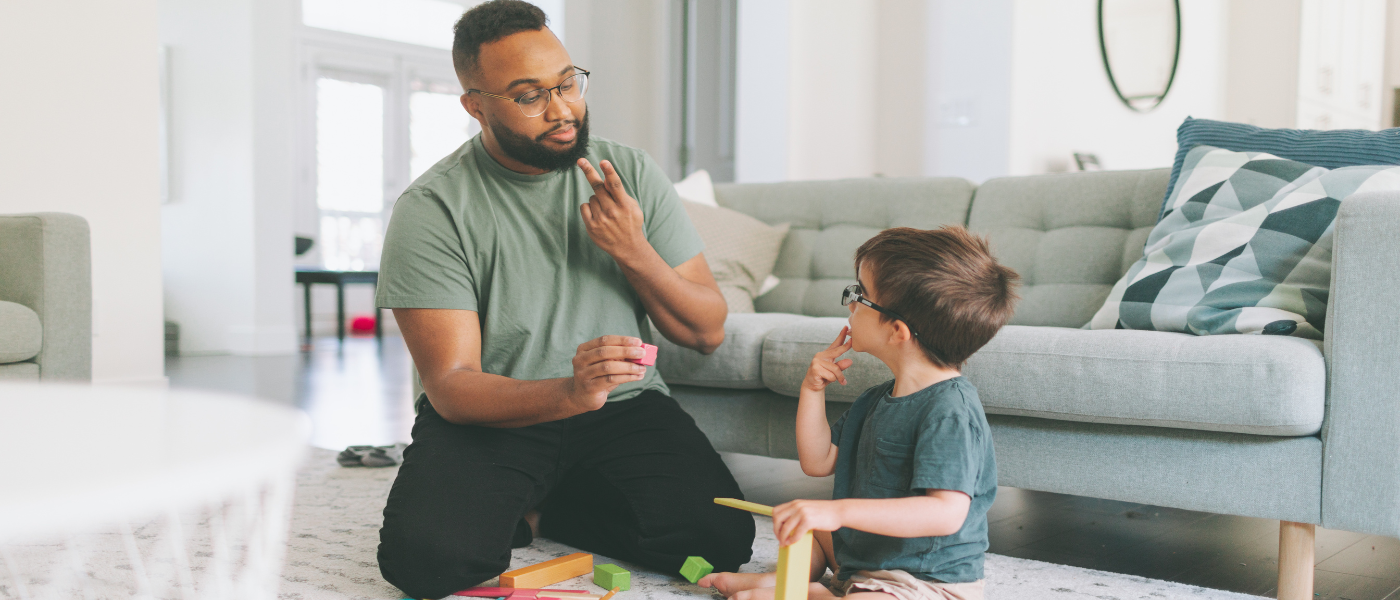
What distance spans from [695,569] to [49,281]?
1959 mm

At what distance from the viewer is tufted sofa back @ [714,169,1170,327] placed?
6.88 ft

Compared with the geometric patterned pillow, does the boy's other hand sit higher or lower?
lower

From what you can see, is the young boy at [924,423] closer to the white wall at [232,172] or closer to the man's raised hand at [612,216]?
the man's raised hand at [612,216]

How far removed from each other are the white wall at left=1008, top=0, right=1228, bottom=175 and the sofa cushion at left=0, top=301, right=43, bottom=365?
3.06 metres

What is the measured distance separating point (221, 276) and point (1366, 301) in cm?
614

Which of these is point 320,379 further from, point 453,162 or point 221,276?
point 453,162

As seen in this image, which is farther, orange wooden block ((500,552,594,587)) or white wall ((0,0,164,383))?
white wall ((0,0,164,383))

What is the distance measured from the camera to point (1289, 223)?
163 cm

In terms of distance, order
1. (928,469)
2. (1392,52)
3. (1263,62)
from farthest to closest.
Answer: (1392,52) < (1263,62) < (928,469)

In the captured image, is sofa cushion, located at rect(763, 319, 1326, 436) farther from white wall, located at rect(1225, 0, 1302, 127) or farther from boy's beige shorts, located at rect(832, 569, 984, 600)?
white wall, located at rect(1225, 0, 1302, 127)

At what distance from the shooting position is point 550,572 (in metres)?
1.47

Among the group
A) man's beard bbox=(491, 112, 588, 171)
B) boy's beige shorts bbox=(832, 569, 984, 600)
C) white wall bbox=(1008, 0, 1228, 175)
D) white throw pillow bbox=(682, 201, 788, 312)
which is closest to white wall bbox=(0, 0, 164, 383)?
white throw pillow bbox=(682, 201, 788, 312)

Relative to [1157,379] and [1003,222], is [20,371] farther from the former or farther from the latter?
[1157,379]

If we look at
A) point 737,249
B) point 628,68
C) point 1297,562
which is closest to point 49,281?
point 737,249
